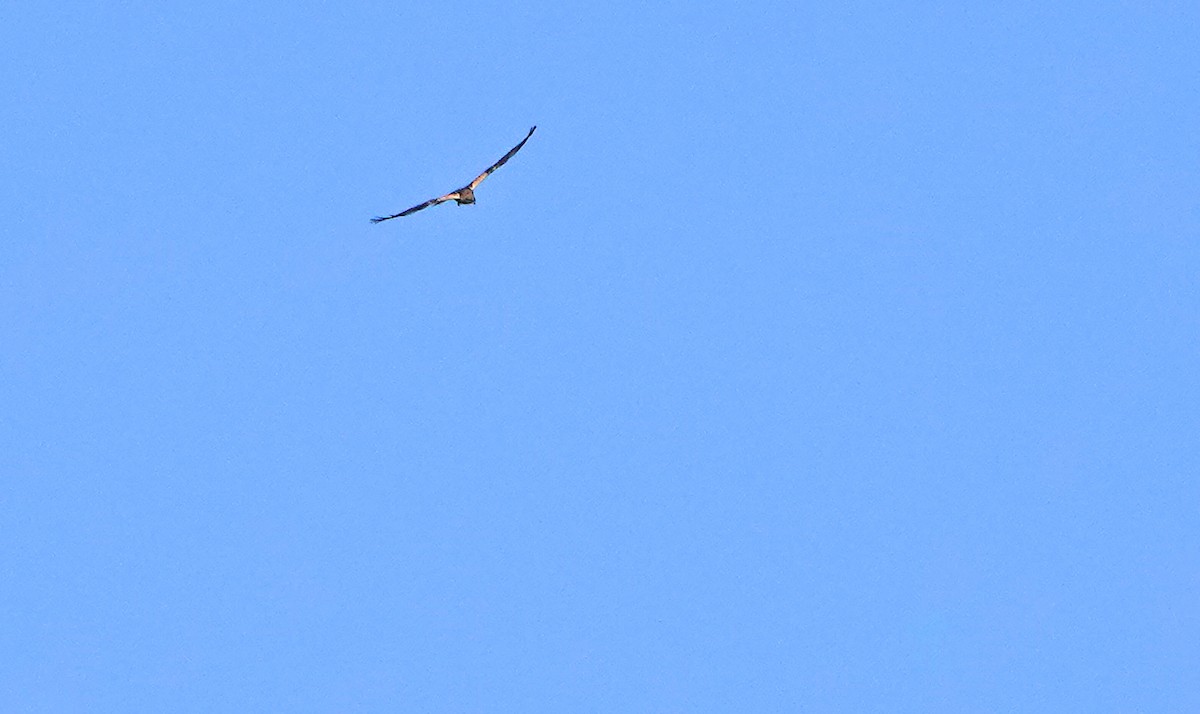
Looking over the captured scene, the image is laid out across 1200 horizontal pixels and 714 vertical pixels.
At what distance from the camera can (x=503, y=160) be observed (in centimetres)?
10025

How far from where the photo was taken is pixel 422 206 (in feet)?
312

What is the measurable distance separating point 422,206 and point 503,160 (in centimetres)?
665
